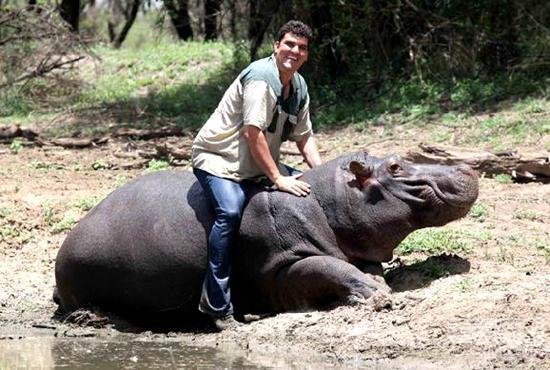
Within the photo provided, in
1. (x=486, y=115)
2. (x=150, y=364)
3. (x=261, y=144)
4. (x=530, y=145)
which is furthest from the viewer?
(x=486, y=115)

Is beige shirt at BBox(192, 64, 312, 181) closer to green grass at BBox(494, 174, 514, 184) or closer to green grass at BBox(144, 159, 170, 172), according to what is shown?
green grass at BBox(494, 174, 514, 184)

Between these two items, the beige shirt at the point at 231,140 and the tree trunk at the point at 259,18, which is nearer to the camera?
the beige shirt at the point at 231,140

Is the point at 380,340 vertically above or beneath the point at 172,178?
beneath

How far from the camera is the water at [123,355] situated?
260 inches

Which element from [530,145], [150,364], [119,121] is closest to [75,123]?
[119,121]

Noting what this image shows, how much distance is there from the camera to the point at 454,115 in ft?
43.5

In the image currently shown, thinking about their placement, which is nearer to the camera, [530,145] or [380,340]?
[380,340]

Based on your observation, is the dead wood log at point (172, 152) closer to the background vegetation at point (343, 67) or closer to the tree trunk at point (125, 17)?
the background vegetation at point (343, 67)

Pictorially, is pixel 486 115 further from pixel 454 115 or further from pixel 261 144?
pixel 261 144

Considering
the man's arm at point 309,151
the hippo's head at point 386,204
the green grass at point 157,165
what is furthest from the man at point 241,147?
the green grass at point 157,165

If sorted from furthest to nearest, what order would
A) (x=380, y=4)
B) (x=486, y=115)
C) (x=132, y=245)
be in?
(x=380, y=4) < (x=486, y=115) < (x=132, y=245)

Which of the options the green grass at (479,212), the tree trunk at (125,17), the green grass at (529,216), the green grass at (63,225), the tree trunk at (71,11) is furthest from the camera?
the tree trunk at (125,17)

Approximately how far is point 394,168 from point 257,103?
997mm

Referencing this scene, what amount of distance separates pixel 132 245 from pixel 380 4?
806 cm
